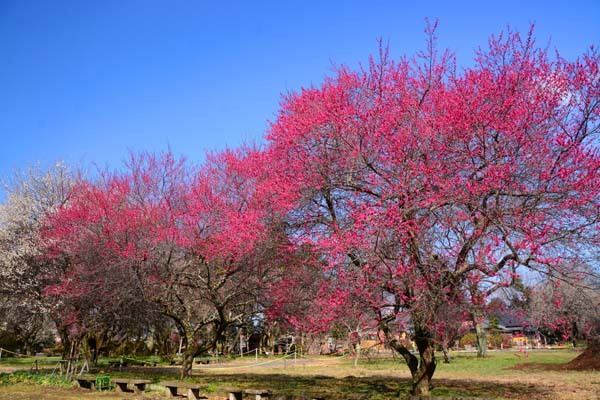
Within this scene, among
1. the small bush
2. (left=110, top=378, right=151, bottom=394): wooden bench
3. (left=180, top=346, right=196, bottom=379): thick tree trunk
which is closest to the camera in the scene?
(left=110, top=378, right=151, bottom=394): wooden bench

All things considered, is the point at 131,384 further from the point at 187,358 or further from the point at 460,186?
the point at 460,186

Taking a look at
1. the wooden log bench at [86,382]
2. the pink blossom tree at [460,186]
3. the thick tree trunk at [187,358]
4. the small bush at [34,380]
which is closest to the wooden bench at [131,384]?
the wooden log bench at [86,382]

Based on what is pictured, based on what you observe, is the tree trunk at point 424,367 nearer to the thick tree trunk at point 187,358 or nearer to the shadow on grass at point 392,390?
the shadow on grass at point 392,390

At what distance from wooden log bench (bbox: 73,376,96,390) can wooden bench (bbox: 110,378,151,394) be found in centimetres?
71

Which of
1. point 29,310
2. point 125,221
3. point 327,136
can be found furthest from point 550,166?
point 29,310

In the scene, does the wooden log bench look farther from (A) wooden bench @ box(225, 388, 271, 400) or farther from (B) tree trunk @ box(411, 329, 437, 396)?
(B) tree trunk @ box(411, 329, 437, 396)

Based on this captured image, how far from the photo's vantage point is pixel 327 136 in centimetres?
1071

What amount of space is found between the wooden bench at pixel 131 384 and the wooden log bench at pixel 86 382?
71cm

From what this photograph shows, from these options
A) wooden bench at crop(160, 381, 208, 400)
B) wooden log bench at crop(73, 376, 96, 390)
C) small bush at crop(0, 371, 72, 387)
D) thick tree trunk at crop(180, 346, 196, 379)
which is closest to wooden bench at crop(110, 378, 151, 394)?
wooden log bench at crop(73, 376, 96, 390)

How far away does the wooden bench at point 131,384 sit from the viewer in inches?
478

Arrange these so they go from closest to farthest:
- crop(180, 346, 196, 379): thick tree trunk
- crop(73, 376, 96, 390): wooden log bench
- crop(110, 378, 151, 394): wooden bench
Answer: crop(110, 378, 151, 394): wooden bench < crop(73, 376, 96, 390): wooden log bench < crop(180, 346, 196, 379): thick tree trunk

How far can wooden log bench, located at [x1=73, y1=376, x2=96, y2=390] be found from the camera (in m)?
13.5

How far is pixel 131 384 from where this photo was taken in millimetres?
12438

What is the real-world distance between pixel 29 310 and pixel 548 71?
17.8 m
